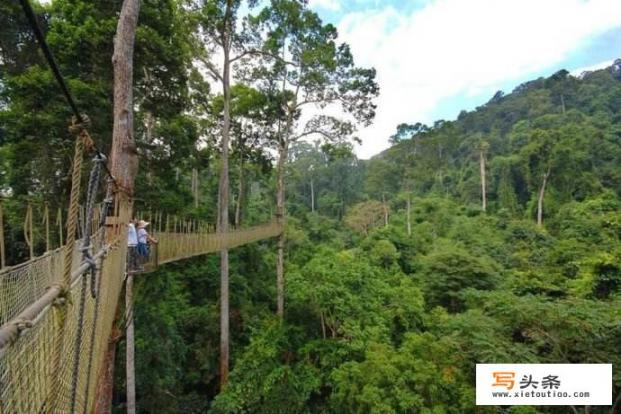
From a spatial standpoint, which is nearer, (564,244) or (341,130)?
(341,130)

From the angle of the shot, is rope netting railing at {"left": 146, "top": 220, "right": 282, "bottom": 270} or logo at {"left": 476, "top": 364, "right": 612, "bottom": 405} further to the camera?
logo at {"left": 476, "top": 364, "right": 612, "bottom": 405}

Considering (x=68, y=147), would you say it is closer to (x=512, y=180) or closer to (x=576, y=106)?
(x=512, y=180)

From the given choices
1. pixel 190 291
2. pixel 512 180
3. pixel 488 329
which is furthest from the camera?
pixel 512 180

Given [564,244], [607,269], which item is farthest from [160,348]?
[564,244]

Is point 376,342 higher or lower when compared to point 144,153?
lower

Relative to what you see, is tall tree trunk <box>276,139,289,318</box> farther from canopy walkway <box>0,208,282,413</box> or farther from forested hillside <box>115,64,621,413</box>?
canopy walkway <box>0,208,282,413</box>

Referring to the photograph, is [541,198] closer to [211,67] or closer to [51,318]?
[211,67]

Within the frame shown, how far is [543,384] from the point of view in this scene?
370 cm

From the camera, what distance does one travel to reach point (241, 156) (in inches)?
326

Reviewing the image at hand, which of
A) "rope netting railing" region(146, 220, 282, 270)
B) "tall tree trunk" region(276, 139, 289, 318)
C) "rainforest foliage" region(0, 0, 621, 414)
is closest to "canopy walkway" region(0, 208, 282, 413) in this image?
"rainforest foliage" region(0, 0, 621, 414)

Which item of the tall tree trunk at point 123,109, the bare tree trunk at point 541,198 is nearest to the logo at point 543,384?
the tall tree trunk at point 123,109

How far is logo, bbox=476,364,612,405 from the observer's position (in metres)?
3.64

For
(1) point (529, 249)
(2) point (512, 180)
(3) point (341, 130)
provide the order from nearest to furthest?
1. (3) point (341, 130)
2. (1) point (529, 249)
3. (2) point (512, 180)

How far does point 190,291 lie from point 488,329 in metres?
6.26
